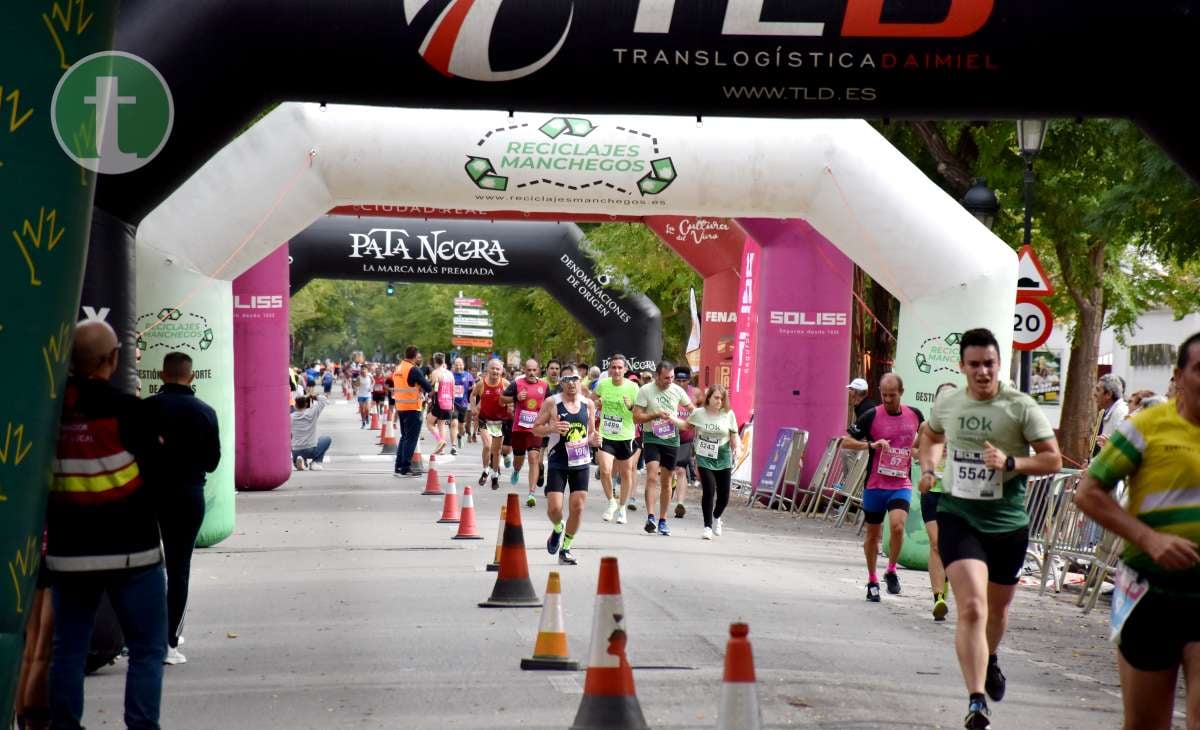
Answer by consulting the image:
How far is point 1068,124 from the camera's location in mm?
20328

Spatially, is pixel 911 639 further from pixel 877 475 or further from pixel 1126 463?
pixel 1126 463

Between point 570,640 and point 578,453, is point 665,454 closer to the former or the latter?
point 578,453

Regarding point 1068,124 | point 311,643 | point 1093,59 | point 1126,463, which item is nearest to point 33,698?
point 311,643

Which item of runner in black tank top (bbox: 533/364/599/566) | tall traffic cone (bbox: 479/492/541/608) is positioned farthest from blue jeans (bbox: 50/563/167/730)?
runner in black tank top (bbox: 533/364/599/566)

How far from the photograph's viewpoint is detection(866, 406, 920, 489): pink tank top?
41.5ft

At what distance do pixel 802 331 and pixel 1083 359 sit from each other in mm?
6995

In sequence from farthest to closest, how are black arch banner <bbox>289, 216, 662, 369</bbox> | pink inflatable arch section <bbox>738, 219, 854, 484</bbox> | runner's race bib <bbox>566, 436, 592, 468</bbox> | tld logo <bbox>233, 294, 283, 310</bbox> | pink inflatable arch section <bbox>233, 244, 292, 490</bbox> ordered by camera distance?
black arch banner <bbox>289, 216, 662, 369</bbox> → tld logo <bbox>233, 294, 283, 310</bbox> → pink inflatable arch section <bbox>233, 244, 292, 490</bbox> → pink inflatable arch section <bbox>738, 219, 854, 484</bbox> → runner's race bib <bbox>566, 436, 592, 468</bbox>

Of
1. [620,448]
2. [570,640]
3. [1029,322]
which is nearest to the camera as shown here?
[570,640]

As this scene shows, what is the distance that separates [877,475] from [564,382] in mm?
3689

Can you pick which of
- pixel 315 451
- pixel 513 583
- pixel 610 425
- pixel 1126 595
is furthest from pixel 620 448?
pixel 1126 595

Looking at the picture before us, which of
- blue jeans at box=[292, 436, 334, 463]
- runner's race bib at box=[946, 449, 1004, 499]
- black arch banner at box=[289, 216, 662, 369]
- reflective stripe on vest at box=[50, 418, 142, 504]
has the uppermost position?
black arch banner at box=[289, 216, 662, 369]

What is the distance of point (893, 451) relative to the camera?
12.6 m

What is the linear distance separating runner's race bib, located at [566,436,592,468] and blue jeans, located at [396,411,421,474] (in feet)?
34.7

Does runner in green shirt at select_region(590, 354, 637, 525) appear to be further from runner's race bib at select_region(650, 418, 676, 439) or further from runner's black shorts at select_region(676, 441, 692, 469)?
runner's black shorts at select_region(676, 441, 692, 469)
